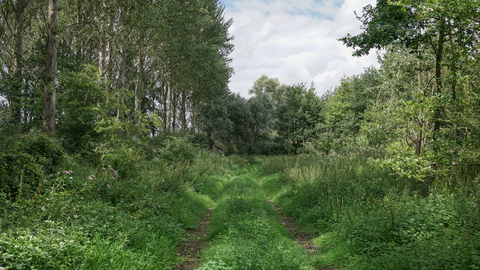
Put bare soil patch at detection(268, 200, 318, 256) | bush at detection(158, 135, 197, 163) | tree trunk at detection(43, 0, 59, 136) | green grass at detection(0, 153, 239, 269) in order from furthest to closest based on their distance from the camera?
1. bush at detection(158, 135, 197, 163)
2. tree trunk at detection(43, 0, 59, 136)
3. bare soil patch at detection(268, 200, 318, 256)
4. green grass at detection(0, 153, 239, 269)

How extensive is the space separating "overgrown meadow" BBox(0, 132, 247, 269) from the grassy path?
675mm

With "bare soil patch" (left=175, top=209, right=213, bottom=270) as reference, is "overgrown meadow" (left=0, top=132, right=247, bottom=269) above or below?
above

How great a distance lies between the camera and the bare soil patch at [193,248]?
4.97 metres

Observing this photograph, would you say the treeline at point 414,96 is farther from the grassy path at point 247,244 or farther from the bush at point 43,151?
the bush at point 43,151

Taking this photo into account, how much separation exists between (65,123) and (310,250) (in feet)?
34.6

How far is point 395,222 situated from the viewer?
16.6 ft

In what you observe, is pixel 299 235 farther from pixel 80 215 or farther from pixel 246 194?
pixel 80 215

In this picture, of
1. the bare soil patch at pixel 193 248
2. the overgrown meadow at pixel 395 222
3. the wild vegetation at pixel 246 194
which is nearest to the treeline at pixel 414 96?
the wild vegetation at pixel 246 194

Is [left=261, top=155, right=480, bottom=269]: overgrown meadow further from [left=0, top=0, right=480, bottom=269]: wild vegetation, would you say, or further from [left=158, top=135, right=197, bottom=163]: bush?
[left=158, top=135, right=197, bottom=163]: bush

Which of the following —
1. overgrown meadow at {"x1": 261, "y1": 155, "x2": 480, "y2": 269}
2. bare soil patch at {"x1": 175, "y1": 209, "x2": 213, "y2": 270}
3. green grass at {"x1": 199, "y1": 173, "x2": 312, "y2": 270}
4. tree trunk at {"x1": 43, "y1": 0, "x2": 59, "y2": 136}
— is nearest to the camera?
overgrown meadow at {"x1": 261, "y1": 155, "x2": 480, "y2": 269}

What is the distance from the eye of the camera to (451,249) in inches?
148

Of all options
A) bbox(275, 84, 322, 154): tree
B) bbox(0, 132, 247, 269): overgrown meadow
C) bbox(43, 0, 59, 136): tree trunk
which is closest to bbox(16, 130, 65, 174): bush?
bbox(0, 132, 247, 269): overgrown meadow

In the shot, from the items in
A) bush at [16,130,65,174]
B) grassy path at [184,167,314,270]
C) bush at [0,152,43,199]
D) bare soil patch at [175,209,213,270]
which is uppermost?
bush at [16,130,65,174]

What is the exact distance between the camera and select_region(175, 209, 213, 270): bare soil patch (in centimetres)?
497
